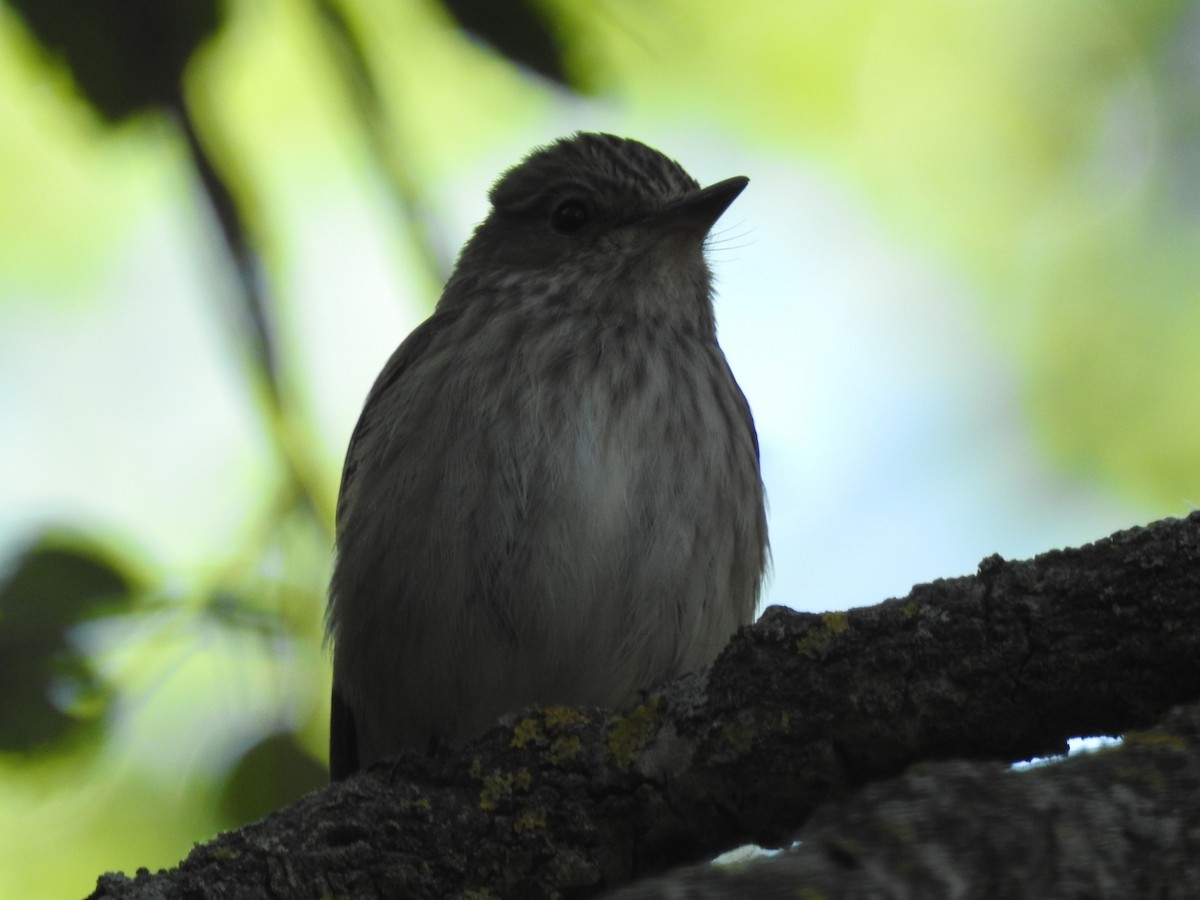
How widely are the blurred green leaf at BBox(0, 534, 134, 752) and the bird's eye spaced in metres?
3.53

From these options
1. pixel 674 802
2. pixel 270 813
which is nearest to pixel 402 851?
pixel 270 813

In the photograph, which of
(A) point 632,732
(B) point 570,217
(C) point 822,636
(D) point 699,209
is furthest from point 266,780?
(B) point 570,217

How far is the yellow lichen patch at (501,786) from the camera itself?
3.08 metres

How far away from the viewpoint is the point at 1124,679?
8.43ft

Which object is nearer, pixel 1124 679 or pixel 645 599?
pixel 1124 679

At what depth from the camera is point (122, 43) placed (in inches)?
106

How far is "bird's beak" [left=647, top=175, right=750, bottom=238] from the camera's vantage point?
5.50 m

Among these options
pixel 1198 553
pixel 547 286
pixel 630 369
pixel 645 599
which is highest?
pixel 547 286

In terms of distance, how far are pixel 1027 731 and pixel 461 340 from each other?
128 inches

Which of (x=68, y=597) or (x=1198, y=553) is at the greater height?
(x=68, y=597)

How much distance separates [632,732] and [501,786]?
11.7 inches

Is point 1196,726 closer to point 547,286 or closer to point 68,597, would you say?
point 68,597

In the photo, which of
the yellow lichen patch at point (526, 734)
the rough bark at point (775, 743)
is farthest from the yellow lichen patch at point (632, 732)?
the yellow lichen patch at point (526, 734)

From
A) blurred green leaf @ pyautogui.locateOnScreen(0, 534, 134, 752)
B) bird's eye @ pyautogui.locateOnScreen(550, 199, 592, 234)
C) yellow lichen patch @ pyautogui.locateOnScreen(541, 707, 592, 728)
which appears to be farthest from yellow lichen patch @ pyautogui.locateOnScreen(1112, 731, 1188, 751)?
bird's eye @ pyautogui.locateOnScreen(550, 199, 592, 234)
